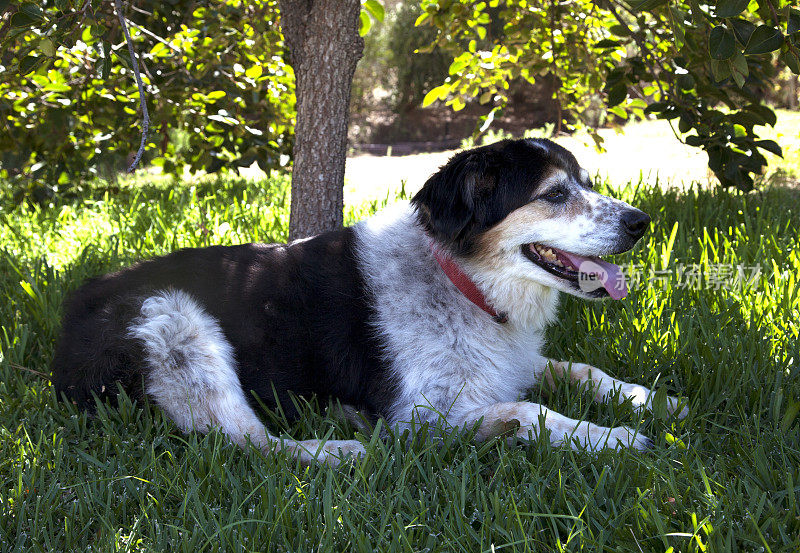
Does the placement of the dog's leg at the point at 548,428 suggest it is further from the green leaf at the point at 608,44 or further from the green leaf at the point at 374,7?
the green leaf at the point at 608,44

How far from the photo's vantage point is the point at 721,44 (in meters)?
2.61

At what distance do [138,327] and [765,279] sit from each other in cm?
322

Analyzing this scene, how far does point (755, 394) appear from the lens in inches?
107

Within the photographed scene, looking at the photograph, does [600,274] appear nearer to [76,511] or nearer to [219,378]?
[219,378]

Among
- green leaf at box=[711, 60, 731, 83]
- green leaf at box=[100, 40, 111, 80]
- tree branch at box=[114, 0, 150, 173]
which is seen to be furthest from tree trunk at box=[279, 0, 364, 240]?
green leaf at box=[711, 60, 731, 83]

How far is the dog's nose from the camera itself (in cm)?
274

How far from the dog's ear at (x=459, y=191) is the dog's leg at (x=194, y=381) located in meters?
0.92

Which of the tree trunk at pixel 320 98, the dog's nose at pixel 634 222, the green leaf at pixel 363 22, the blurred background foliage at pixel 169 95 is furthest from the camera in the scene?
the blurred background foliage at pixel 169 95

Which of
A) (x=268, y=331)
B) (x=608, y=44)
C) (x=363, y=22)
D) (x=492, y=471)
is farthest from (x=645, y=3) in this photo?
(x=608, y=44)

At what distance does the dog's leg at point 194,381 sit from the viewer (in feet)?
8.63

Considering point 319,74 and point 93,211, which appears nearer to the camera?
point 319,74

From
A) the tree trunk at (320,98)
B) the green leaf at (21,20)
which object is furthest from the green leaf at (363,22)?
the green leaf at (21,20)

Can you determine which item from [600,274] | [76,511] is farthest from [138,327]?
[600,274]

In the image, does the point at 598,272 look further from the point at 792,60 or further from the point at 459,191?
the point at 792,60
